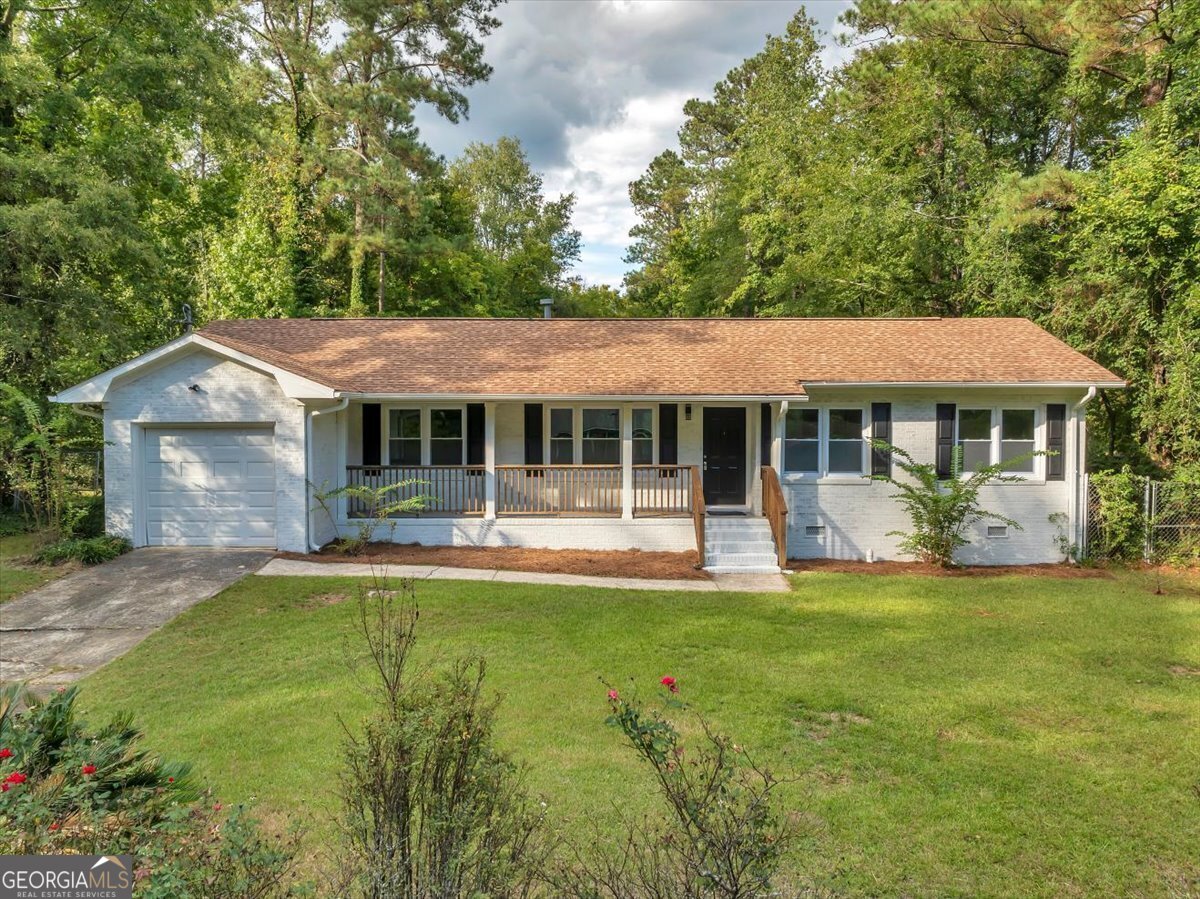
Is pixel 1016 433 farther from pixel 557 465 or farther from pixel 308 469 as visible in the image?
pixel 308 469

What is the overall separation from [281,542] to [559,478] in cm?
506

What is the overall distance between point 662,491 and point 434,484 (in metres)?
4.45

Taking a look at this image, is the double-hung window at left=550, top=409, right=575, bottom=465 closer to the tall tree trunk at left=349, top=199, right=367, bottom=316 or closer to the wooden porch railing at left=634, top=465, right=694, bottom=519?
the wooden porch railing at left=634, top=465, right=694, bottom=519

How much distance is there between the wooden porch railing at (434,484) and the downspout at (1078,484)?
11.1 meters

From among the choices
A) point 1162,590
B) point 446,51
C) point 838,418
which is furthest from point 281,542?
point 446,51

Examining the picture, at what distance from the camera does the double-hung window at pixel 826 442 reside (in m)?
12.0

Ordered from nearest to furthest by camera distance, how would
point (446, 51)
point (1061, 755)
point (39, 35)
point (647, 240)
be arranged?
point (1061, 755) → point (39, 35) → point (446, 51) → point (647, 240)

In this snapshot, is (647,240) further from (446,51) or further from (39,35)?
(39,35)

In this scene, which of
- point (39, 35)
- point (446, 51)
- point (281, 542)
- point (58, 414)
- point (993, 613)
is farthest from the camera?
point (446, 51)

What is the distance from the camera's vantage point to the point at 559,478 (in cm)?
1243

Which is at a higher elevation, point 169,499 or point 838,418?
point 838,418

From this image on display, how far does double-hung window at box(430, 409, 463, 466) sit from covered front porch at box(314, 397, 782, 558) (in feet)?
0.07

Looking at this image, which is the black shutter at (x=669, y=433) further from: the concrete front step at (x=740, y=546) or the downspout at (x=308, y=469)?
the downspout at (x=308, y=469)

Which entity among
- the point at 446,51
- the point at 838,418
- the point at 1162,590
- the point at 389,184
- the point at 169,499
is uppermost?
the point at 446,51
